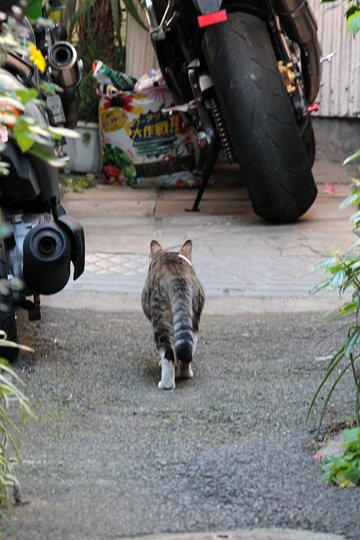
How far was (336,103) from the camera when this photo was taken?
10.8 m

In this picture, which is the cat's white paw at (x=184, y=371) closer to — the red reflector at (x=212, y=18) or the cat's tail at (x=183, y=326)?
the cat's tail at (x=183, y=326)

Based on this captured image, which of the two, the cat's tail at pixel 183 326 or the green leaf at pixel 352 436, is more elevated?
the green leaf at pixel 352 436

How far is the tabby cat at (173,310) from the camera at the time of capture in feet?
16.1

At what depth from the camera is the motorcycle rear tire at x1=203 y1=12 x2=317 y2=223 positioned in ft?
24.7

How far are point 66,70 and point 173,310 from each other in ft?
7.41

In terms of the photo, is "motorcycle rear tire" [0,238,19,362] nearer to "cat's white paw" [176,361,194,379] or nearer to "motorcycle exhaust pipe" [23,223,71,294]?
"motorcycle exhaust pipe" [23,223,71,294]

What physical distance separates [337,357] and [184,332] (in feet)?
3.58

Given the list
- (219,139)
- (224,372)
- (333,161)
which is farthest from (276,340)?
(333,161)

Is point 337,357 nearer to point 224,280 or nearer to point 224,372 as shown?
point 224,372

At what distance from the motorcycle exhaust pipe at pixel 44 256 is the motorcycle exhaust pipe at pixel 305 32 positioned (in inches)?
146

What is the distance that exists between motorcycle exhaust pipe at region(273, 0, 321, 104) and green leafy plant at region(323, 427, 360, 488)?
16.1 feet

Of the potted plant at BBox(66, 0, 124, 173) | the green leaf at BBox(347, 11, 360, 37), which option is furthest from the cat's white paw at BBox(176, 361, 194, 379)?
the potted plant at BBox(66, 0, 124, 173)

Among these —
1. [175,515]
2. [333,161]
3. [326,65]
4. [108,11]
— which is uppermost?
[175,515]

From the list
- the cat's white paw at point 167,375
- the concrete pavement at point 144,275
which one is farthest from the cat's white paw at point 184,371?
the concrete pavement at point 144,275
